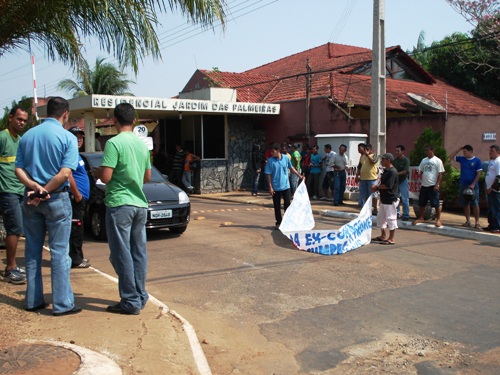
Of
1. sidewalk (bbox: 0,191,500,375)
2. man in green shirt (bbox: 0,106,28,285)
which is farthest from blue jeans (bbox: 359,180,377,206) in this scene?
man in green shirt (bbox: 0,106,28,285)

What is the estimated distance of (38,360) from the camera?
3.74 meters

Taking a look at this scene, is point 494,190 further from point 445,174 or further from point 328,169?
point 328,169

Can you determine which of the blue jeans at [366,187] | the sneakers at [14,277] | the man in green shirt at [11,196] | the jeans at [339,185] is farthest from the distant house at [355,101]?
the sneakers at [14,277]

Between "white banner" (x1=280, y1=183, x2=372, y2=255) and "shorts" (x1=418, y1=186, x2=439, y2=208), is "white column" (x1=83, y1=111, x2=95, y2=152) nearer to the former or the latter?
"white banner" (x1=280, y1=183, x2=372, y2=255)

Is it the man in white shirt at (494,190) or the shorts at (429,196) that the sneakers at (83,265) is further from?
the man in white shirt at (494,190)

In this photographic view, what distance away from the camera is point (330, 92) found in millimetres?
19312

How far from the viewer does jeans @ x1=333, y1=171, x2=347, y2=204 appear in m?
15.3

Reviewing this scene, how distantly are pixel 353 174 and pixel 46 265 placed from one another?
11160 millimetres

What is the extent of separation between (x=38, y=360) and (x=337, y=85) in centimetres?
1897

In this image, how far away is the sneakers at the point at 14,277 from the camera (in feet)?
18.9

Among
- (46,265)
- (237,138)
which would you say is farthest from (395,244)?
(237,138)

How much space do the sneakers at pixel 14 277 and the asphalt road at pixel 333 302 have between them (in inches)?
58.5

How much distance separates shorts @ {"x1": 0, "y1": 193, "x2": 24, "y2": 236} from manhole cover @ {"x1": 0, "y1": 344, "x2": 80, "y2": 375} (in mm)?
2225

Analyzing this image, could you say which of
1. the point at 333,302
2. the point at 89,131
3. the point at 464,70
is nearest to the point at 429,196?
the point at 333,302
